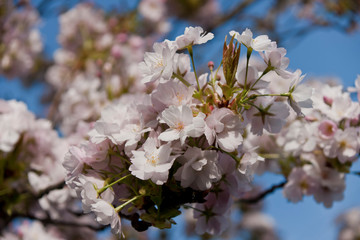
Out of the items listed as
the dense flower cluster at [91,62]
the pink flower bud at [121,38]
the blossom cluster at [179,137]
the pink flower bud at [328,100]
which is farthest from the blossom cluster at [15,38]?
the pink flower bud at [328,100]

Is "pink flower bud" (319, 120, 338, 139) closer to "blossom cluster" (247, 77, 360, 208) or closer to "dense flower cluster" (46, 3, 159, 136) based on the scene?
"blossom cluster" (247, 77, 360, 208)

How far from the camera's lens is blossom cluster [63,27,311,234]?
0.95 meters

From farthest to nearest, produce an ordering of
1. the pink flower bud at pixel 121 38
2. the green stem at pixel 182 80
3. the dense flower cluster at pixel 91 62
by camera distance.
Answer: the pink flower bud at pixel 121 38, the dense flower cluster at pixel 91 62, the green stem at pixel 182 80

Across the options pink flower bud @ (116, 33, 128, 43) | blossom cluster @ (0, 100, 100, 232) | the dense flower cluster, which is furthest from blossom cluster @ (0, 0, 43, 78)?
blossom cluster @ (0, 100, 100, 232)

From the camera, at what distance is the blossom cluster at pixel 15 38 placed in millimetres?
3123

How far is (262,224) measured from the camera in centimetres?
657

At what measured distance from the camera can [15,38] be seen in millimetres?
3318

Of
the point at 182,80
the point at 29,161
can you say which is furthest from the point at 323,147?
the point at 29,161

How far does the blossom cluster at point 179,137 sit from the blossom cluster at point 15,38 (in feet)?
8.18

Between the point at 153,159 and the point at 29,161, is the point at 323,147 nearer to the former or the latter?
the point at 153,159

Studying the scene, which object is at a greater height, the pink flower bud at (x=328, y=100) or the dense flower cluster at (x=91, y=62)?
the pink flower bud at (x=328, y=100)

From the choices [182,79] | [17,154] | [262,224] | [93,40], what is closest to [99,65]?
[93,40]

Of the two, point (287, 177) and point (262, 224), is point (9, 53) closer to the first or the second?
point (287, 177)

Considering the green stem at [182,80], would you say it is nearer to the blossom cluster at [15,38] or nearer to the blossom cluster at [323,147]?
the blossom cluster at [323,147]
